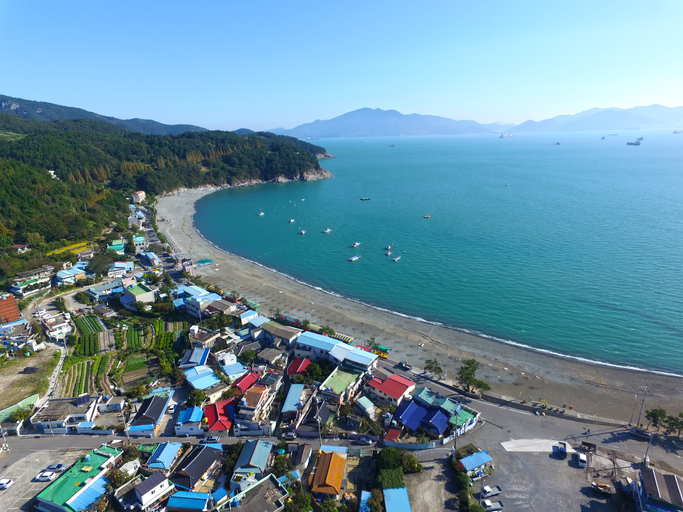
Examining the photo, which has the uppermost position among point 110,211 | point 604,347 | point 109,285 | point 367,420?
point 110,211

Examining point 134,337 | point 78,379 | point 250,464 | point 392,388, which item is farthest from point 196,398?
point 392,388

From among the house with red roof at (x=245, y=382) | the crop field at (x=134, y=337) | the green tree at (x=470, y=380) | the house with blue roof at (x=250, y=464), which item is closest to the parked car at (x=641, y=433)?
the green tree at (x=470, y=380)

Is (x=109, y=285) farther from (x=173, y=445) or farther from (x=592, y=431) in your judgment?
(x=592, y=431)

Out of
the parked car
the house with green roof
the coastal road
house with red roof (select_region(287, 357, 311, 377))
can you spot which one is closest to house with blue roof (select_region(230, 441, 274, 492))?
the house with green roof

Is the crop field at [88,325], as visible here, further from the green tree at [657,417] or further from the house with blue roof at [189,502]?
the green tree at [657,417]

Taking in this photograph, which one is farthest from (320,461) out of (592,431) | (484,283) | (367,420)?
(484,283)
